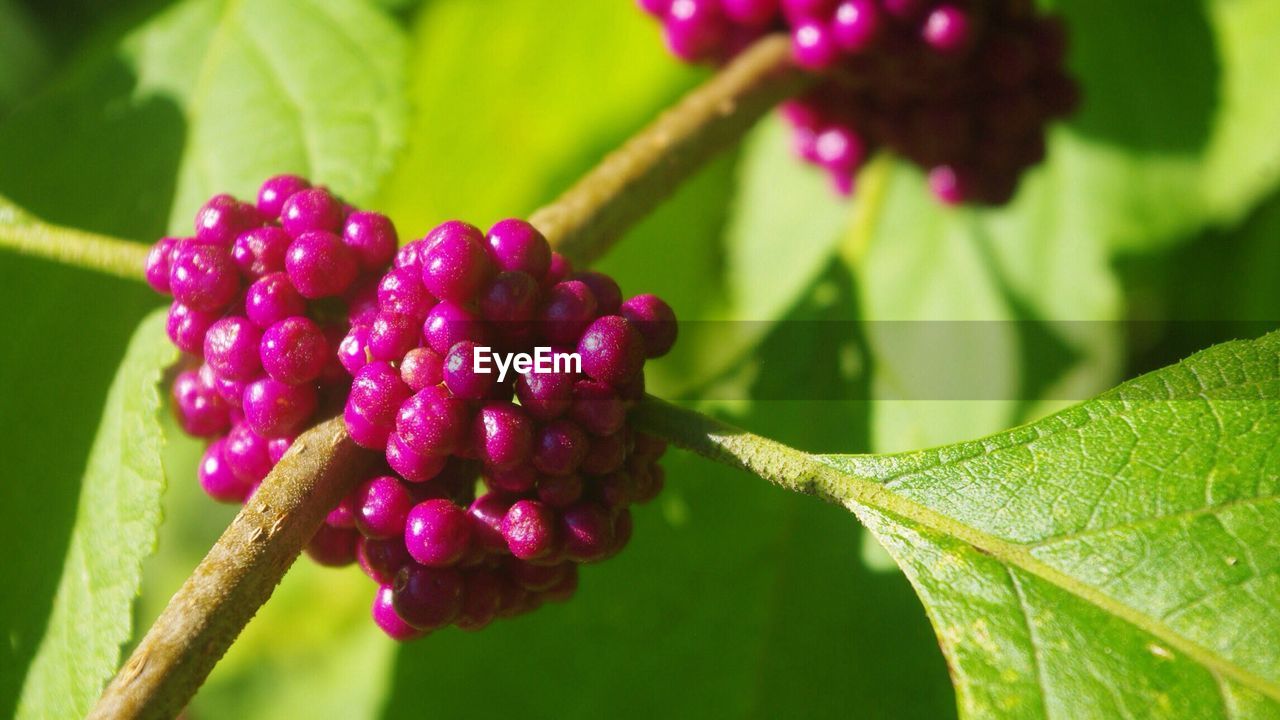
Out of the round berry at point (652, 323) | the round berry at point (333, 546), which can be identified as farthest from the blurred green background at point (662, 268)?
the round berry at point (652, 323)

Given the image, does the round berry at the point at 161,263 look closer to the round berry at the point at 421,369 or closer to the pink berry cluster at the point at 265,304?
the pink berry cluster at the point at 265,304

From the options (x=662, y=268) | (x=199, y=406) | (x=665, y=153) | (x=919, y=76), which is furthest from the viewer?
(x=662, y=268)

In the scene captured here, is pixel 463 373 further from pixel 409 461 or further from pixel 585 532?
pixel 585 532

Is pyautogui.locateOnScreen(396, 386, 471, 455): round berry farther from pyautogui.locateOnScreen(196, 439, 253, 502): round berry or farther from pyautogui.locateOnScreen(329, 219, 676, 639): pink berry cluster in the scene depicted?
pyautogui.locateOnScreen(196, 439, 253, 502): round berry

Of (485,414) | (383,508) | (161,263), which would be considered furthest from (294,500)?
(161,263)

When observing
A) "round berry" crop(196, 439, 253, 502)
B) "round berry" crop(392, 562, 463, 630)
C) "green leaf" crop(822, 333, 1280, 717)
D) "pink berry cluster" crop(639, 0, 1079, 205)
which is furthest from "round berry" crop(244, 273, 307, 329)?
"pink berry cluster" crop(639, 0, 1079, 205)

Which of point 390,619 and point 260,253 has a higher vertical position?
point 260,253
